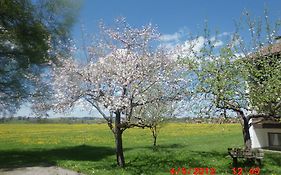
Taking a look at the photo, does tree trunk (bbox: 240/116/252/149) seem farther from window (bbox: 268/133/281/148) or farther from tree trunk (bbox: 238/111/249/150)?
window (bbox: 268/133/281/148)

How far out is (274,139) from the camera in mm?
29578

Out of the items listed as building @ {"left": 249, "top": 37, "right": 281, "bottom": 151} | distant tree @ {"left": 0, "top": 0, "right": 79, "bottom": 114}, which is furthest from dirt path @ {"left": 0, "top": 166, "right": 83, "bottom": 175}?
building @ {"left": 249, "top": 37, "right": 281, "bottom": 151}

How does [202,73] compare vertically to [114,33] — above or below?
below

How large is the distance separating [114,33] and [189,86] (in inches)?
199

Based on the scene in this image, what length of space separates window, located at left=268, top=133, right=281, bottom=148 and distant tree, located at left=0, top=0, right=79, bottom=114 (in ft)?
60.4

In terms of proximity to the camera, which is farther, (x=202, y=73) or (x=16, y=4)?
(x=16, y=4)

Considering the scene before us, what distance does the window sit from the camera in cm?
2921

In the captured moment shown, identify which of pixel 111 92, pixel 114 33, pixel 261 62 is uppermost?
pixel 114 33

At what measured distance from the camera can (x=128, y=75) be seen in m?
18.2

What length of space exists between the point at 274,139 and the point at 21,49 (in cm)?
2115

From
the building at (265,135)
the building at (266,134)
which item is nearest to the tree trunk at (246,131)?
the building at (266,134)

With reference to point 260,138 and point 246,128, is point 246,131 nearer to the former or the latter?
point 246,128

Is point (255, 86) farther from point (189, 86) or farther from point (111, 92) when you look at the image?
point (111, 92)

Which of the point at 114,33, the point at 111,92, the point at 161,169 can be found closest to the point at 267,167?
the point at 161,169
